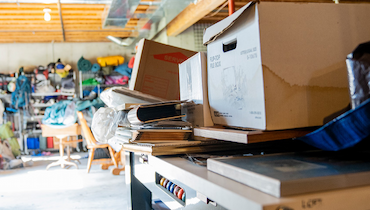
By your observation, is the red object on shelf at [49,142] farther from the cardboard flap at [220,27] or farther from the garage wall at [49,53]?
the cardboard flap at [220,27]

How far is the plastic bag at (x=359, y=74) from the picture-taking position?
2.12 feet

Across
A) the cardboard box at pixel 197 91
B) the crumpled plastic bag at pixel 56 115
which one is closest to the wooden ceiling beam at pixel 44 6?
the crumpled plastic bag at pixel 56 115

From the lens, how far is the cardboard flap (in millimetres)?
842

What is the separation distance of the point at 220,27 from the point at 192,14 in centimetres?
420

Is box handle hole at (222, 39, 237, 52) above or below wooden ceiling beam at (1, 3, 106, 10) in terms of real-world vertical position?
below

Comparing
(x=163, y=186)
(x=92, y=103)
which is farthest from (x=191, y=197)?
(x=92, y=103)

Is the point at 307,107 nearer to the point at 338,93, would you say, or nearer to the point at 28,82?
the point at 338,93

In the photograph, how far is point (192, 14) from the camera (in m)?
4.99

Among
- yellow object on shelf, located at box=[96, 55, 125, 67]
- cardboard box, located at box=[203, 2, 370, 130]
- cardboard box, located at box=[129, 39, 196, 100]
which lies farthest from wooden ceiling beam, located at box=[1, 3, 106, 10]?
cardboard box, located at box=[203, 2, 370, 130]

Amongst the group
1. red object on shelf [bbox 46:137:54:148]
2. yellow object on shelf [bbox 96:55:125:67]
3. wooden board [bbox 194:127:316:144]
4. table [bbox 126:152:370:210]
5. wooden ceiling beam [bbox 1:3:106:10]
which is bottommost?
red object on shelf [bbox 46:137:54:148]

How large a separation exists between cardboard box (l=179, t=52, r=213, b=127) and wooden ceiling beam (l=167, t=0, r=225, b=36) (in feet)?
9.75

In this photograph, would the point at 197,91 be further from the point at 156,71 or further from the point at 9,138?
the point at 9,138

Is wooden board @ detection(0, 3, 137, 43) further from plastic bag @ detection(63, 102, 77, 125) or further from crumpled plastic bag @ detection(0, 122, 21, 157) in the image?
crumpled plastic bag @ detection(0, 122, 21, 157)

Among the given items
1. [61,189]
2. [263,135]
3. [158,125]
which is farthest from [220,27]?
[61,189]
